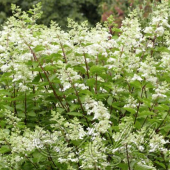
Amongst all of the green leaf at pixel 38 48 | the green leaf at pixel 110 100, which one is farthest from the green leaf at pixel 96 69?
the green leaf at pixel 38 48

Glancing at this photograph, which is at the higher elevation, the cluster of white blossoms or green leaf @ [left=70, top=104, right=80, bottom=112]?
the cluster of white blossoms

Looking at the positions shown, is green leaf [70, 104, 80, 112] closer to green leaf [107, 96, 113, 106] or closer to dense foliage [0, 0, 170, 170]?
dense foliage [0, 0, 170, 170]

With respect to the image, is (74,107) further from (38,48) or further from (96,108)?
(38,48)

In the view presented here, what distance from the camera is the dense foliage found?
274 centimetres

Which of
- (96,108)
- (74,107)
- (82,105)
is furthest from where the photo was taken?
(82,105)

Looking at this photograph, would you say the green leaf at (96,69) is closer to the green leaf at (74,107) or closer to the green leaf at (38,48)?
the green leaf at (74,107)

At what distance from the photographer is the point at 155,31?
3686mm

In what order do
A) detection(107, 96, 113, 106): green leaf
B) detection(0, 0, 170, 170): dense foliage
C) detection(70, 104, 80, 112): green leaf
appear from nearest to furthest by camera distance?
1. detection(0, 0, 170, 170): dense foliage
2. detection(70, 104, 80, 112): green leaf
3. detection(107, 96, 113, 106): green leaf

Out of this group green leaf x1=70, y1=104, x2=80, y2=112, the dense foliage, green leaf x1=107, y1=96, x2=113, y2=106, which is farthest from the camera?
green leaf x1=107, y1=96, x2=113, y2=106

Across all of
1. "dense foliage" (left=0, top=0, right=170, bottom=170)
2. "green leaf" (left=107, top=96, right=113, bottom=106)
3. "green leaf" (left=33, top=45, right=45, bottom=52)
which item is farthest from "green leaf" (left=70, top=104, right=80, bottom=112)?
"green leaf" (left=33, top=45, right=45, bottom=52)

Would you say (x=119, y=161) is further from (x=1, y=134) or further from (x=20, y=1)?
(x=20, y=1)

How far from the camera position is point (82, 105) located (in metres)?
3.41

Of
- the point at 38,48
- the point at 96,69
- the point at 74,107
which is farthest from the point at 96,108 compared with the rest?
the point at 38,48

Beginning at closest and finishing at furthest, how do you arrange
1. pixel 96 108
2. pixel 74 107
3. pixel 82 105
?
pixel 96 108 < pixel 74 107 < pixel 82 105
